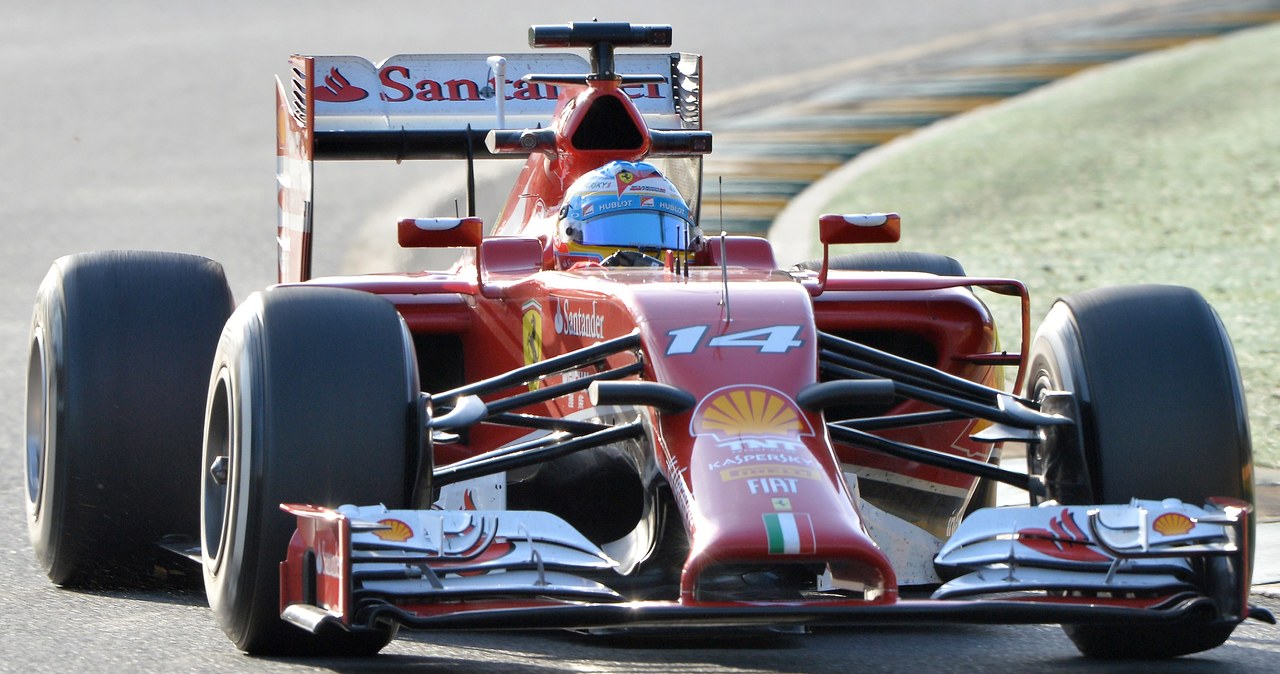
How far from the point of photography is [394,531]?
4738mm

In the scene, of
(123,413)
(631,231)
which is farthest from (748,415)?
(123,413)

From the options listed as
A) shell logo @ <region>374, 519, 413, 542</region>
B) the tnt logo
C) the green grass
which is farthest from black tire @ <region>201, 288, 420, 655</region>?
the green grass

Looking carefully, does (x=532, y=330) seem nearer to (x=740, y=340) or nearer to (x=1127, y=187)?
(x=740, y=340)

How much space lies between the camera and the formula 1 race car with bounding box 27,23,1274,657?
15.5 ft

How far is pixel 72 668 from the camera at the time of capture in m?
5.17

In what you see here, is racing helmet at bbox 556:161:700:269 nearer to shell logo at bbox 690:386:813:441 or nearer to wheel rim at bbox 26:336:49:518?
shell logo at bbox 690:386:813:441

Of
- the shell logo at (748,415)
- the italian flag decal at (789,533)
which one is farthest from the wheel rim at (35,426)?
the italian flag decal at (789,533)

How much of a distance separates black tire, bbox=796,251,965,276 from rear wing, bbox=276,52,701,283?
1.39 metres

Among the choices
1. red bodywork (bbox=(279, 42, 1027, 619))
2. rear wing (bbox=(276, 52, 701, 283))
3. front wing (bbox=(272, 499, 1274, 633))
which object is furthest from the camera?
rear wing (bbox=(276, 52, 701, 283))

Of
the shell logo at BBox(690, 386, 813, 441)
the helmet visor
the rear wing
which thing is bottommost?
the shell logo at BBox(690, 386, 813, 441)

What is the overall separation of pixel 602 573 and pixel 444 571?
25.9 inches

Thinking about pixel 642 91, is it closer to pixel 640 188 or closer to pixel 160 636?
pixel 640 188

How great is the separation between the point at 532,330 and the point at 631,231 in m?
0.62

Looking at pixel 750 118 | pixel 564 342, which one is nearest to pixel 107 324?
pixel 564 342
